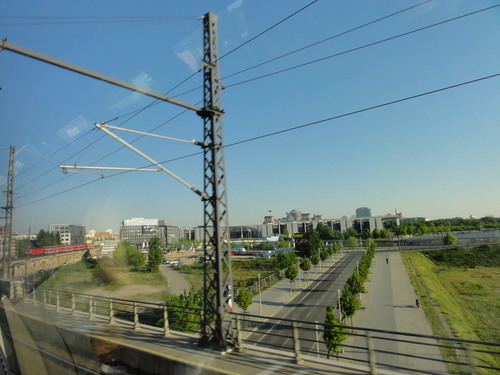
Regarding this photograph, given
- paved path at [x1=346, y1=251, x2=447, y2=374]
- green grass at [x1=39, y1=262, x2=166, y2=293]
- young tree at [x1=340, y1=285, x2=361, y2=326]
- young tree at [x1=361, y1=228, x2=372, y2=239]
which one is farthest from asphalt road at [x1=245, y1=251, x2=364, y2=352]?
young tree at [x1=361, y1=228, x2=372, y2=239]

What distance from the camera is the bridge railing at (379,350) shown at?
4254 millimetres

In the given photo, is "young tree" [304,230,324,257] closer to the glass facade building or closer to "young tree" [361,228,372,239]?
the glass facade building

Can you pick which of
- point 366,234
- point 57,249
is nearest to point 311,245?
point 57,249

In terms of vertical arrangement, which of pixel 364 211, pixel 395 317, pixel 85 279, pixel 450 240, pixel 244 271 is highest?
pixel 364 211

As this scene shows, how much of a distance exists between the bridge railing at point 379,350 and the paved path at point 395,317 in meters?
0.05

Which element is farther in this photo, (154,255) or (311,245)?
(311,245)

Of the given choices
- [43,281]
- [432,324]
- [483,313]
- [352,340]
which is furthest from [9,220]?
[483,313]

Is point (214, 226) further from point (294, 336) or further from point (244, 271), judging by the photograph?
point (244, 271)

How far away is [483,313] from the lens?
92.8 feet

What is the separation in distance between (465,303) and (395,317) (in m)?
14.6

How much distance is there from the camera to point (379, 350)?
14.1ft

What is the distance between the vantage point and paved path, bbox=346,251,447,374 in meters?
15.0

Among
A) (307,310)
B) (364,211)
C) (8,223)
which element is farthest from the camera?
(364,211)

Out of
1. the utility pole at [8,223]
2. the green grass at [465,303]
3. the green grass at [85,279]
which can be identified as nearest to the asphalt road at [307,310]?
the green grass at [465,303]
